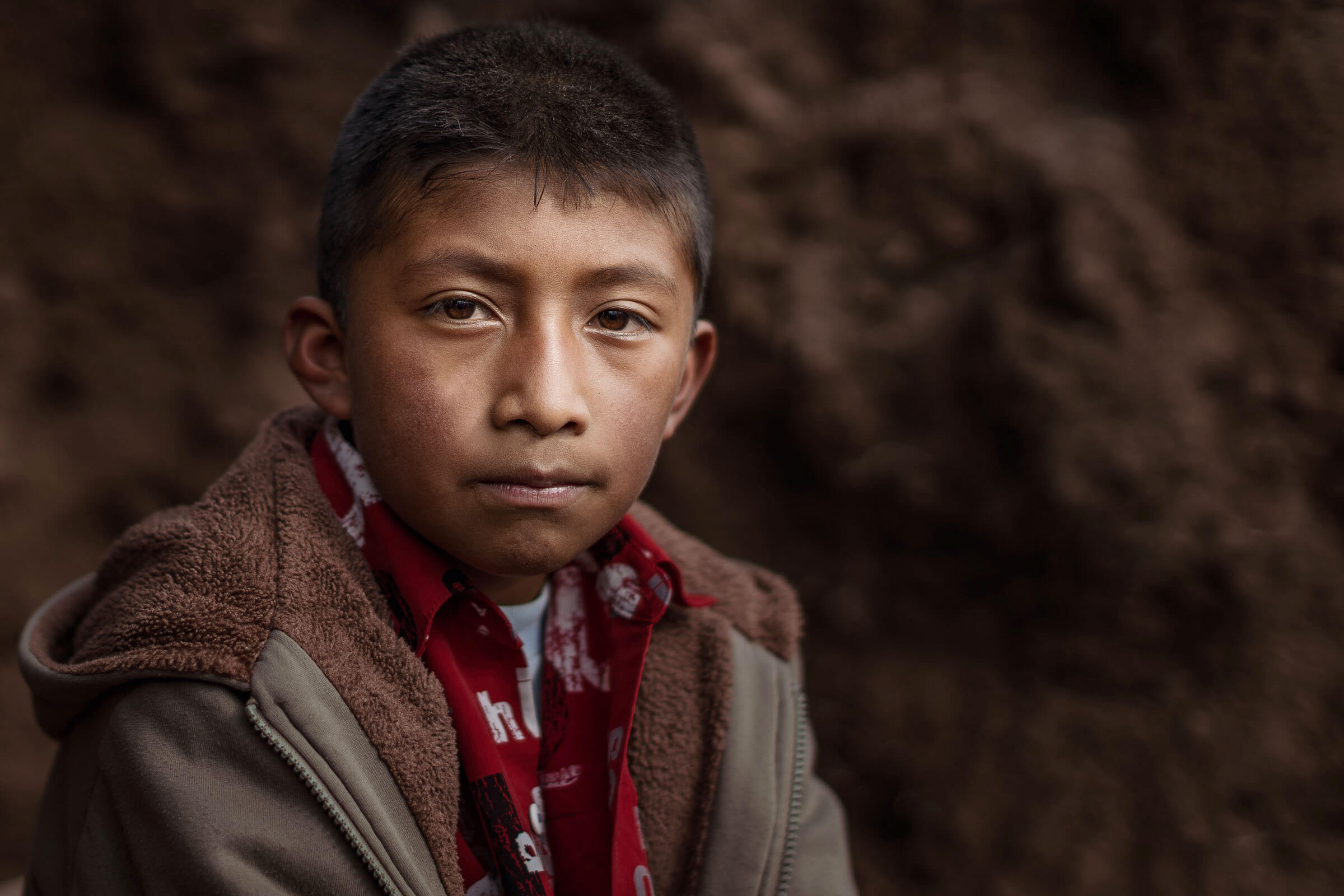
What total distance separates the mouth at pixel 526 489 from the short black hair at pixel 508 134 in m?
0.29

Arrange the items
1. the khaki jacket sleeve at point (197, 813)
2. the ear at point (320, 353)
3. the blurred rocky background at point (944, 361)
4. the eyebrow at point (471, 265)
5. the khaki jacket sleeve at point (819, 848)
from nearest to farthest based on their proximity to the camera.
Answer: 1. the khaki jacket sleeve at point (197, 813)
2. the eyebrow at point (471, 265)
3. the ear at point (320, 353)
4. the khaki jacket sleeve at point (819, 848)
5. the blurred rocky background at point (944, 361)

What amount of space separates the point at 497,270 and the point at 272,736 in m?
0.51

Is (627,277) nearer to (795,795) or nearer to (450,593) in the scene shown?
(450,593)

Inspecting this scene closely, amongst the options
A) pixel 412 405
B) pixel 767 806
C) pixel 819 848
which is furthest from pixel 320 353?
pixel 819 848

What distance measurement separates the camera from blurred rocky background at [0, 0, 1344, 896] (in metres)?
1.55

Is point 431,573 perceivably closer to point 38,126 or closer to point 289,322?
point 289,322

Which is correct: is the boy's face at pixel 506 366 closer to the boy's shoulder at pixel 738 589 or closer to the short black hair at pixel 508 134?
the short black hair at pixel 508 134

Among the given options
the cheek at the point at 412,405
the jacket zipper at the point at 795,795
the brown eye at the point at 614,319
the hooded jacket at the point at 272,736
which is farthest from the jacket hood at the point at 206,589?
the jacket zipper at the point at 795,795

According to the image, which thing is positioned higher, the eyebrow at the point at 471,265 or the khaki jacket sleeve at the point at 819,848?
the eyebrow at the point at 471,265

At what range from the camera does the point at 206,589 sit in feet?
2.99

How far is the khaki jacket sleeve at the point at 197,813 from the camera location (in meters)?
0.83

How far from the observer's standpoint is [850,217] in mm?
2004

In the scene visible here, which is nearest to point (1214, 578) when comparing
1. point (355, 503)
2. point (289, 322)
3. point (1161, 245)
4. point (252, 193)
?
point (1161, 245)

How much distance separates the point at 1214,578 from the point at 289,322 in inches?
61.0
